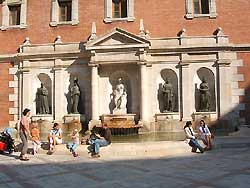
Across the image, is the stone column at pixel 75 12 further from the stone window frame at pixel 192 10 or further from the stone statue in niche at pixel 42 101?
the stone window frame at pixel 192 10

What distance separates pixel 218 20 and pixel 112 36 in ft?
20.2

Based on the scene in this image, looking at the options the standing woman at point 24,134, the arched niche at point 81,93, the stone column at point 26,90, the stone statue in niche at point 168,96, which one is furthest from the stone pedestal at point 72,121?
the standing woman at point 24,134

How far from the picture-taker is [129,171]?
945 cm

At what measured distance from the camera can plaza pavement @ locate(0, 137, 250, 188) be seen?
810cm

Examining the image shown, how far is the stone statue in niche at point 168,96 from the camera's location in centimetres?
1895

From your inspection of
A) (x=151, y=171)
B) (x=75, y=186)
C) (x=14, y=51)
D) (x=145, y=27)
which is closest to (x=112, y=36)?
(x=145, y=27)

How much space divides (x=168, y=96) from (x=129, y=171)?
9.96 metres

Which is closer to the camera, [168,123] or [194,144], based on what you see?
[194,144]

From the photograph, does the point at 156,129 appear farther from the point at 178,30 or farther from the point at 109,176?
the point at 109,176

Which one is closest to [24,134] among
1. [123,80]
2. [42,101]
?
[42,101]

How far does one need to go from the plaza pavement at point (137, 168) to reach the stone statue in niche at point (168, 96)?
17.8ft

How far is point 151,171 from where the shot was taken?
9406 millimetres

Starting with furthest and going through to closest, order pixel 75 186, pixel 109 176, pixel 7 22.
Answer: pixel 7 22, pixel 109 176, pixel 75 186

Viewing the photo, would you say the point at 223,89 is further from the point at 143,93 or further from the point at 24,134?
the point at 24,134
